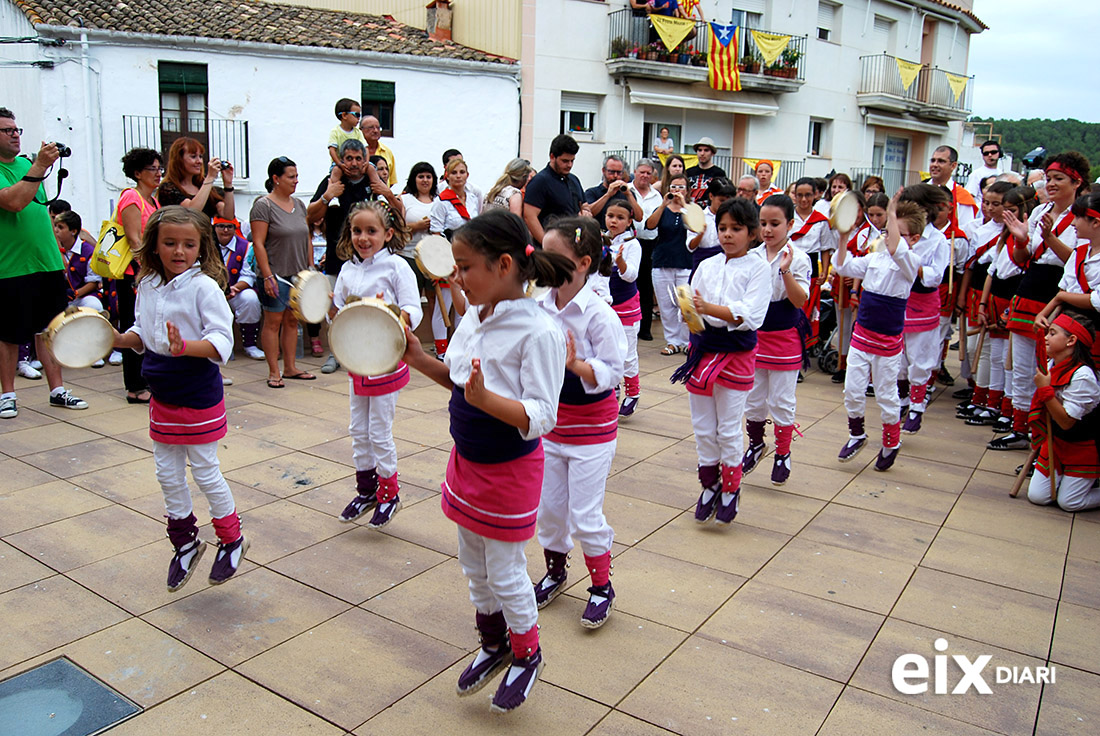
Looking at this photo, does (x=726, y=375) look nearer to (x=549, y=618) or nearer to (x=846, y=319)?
(x=549, y=618)

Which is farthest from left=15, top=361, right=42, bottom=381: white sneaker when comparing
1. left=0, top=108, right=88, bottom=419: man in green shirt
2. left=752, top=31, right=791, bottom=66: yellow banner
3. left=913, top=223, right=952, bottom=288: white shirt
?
left=752, top=31, right=791, bottom=66: yellow banner

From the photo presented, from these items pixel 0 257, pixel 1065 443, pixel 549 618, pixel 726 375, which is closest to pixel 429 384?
pixel 0 257

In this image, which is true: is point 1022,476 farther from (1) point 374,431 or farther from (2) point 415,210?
(2) point 415,210

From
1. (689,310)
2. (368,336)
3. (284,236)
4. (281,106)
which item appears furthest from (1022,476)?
(281,106)

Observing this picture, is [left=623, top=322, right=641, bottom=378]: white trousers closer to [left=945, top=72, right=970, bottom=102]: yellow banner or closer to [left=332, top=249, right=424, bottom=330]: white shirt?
[left=332, top=249, right=424, bottom=330]: white shirt

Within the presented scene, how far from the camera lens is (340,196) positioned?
275 inches

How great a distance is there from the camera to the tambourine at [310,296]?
11.5ft

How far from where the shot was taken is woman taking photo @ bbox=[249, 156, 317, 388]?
7.48m

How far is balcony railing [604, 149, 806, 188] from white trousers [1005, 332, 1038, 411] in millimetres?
14383

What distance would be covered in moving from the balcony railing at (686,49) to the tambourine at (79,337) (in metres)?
18.0

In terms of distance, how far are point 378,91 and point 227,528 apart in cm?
1555

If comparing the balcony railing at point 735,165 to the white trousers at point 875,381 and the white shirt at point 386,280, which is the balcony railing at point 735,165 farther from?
the white shirt at point 386,280

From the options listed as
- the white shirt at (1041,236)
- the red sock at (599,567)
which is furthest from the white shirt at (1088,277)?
the red sock at (599,567)

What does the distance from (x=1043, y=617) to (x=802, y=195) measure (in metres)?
4.67
